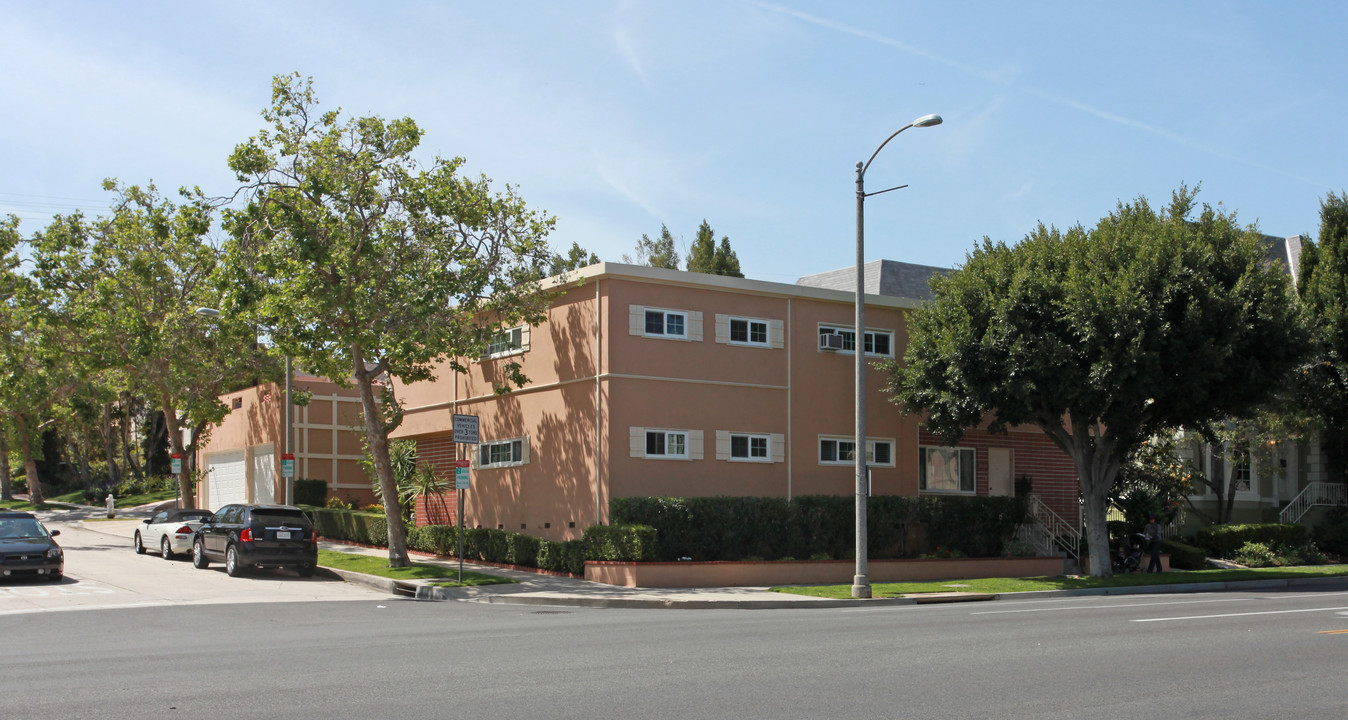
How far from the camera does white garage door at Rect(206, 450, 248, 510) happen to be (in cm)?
4281

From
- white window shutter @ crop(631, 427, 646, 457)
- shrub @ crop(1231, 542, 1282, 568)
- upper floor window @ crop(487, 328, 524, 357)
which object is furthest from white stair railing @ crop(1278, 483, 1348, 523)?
upper floor window @ crop(487, 328, 524, 357)

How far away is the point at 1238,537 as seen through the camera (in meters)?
31.2

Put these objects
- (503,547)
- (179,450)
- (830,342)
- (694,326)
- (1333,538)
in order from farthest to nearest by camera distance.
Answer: (179,450)
(1333,538)
(830,342)
(503,547)
(694,326)

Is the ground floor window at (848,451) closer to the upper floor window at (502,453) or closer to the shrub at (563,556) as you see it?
the shrub at (563,556)

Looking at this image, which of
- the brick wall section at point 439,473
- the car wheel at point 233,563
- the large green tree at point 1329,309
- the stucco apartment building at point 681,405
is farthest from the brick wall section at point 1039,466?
the car wheel at point 233,563

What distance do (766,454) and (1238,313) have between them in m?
10.8

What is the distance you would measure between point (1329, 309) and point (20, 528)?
113 feet

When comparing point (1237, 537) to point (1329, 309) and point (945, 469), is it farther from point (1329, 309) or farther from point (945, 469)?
point (945, 469)

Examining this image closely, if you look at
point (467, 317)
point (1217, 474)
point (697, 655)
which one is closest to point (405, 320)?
point (467, 317)

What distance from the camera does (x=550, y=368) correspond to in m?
26.7

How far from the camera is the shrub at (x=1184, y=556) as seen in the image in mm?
29344

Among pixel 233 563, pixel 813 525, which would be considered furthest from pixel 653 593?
pixel 233 563

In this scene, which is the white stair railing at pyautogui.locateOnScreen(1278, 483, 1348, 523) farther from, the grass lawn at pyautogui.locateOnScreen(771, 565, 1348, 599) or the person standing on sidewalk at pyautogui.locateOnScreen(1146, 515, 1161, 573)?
the person standing on sidewalk at pyautogui.locateOnScreen(1146, 515, 1161, 573)

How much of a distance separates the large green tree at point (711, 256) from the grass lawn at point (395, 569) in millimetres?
28950
